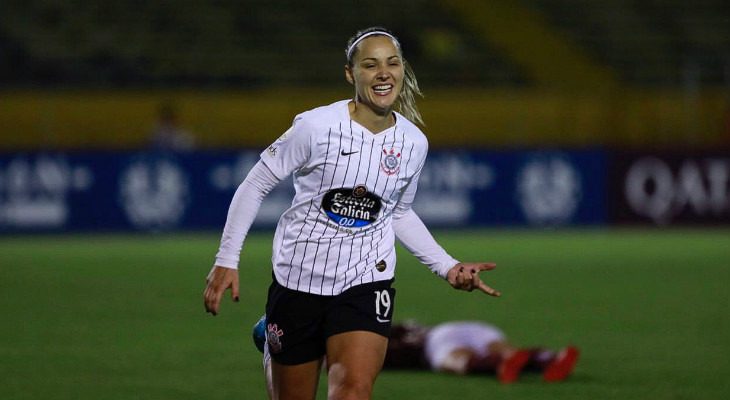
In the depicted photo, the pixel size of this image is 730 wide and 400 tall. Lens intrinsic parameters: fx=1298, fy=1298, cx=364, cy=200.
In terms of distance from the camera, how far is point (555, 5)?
28.9m

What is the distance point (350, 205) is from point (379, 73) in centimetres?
56

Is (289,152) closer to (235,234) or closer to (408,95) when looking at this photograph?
(235,234)

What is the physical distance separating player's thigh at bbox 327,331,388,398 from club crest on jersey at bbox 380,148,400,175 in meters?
0.68

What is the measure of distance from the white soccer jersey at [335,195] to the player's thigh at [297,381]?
0.33 m

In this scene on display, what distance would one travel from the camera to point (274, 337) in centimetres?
541

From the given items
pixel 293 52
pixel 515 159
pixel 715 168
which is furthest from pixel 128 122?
pixel 715 168

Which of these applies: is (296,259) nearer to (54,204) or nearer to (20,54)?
(54,204)

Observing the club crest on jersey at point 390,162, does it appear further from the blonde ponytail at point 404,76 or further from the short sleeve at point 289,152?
the short sleeve at point 289,152

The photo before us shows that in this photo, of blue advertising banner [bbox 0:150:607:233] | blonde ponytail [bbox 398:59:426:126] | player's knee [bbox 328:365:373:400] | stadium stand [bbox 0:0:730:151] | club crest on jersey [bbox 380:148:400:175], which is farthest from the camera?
Answer: stadium stand [bbox 0:0:730:151]

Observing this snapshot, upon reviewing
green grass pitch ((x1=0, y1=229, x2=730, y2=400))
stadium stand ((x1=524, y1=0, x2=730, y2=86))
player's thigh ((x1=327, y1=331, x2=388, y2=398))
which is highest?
stadium stand ((x1=524, y1=0, x2=730, y2=86))

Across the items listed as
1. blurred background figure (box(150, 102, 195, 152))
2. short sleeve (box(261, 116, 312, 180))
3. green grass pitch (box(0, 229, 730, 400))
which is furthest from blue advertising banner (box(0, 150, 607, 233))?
short sleeve (box(261, 116, 312, 180))

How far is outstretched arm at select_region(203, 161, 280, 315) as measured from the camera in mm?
5031

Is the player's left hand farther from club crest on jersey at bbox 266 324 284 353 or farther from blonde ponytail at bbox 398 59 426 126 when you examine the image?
club crest on jersey at bbox 266 324 284 353

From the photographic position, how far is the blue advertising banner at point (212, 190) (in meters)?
19.6
